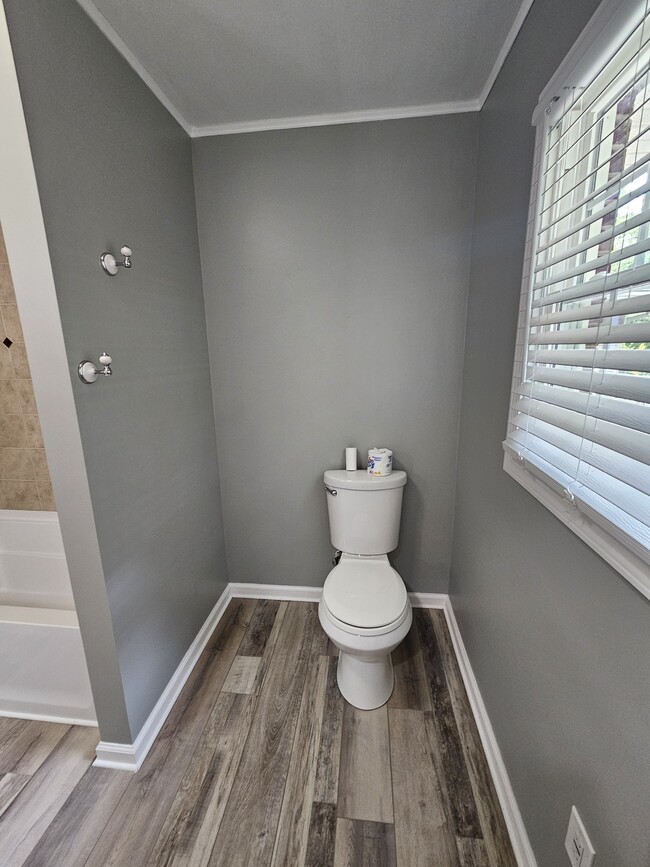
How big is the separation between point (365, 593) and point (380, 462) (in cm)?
58

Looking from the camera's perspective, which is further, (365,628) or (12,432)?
(12,432)

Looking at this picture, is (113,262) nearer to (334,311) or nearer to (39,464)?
(334,311)

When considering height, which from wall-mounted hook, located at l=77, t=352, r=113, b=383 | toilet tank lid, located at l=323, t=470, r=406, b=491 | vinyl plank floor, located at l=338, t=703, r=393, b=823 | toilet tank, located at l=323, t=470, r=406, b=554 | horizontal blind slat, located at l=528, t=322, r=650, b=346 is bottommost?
vinyl plank floor, located at l=338, t=703, r=393, b=823

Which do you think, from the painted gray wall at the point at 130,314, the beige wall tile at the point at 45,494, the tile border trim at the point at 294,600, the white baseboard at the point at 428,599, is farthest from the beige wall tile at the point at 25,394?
the white baseboard at the point at 428,599

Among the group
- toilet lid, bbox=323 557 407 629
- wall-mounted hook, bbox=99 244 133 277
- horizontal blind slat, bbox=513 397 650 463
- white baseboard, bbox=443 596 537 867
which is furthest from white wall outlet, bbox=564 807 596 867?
wall-mounted hook, bbox=99 244 133 277

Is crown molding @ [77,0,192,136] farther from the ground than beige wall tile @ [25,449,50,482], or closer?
farther from the ground

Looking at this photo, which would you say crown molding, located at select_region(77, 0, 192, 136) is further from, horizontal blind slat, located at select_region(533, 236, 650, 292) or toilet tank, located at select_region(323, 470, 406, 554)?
toilet tank, located at select_region(323, 470, 406, 554)

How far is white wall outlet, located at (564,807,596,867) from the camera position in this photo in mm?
721

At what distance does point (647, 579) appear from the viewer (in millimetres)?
576

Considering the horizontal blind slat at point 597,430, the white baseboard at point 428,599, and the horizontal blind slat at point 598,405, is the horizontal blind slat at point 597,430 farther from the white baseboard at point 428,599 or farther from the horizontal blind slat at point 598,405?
the white baseboard at point 428,599

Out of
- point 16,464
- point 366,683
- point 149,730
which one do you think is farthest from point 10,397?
Result: point 366,683

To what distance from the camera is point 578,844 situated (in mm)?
753

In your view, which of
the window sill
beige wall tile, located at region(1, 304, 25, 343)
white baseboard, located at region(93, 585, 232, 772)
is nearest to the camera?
the window sill

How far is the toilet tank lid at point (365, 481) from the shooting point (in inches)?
67.4
